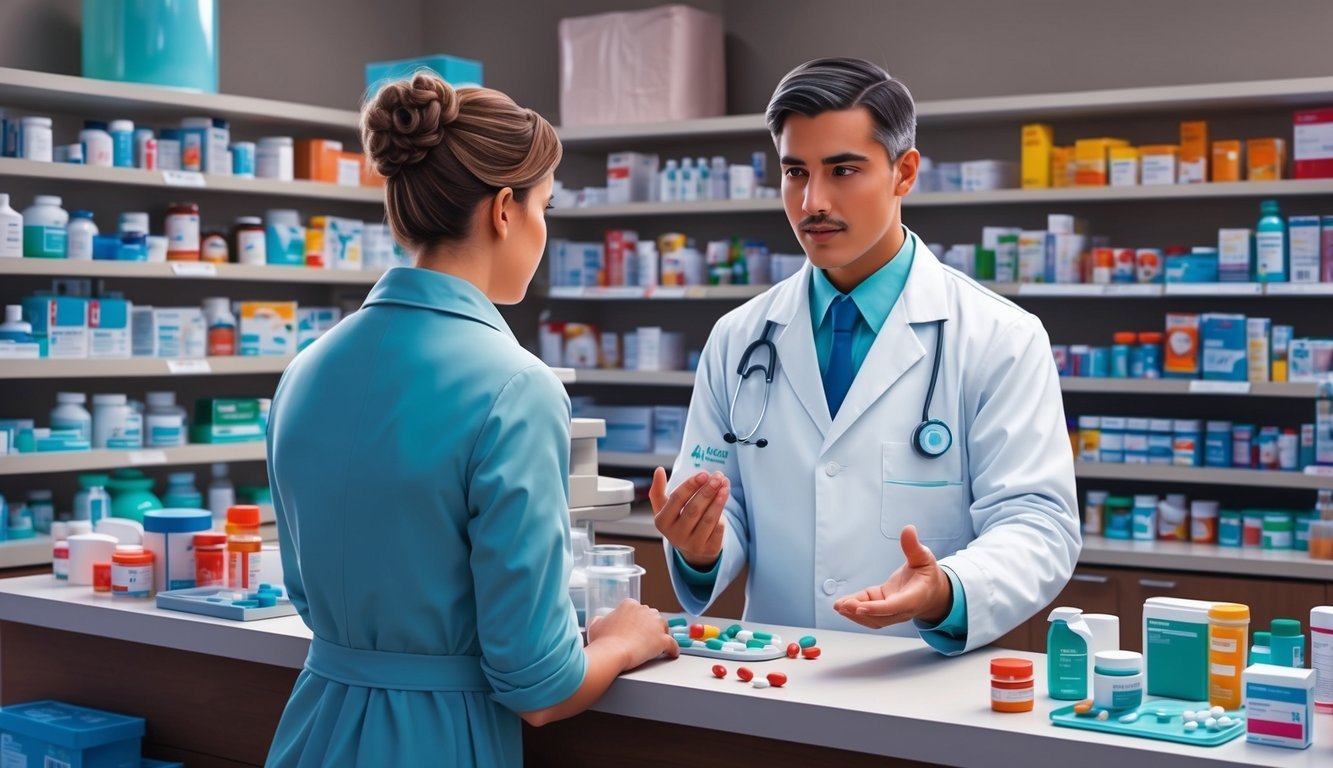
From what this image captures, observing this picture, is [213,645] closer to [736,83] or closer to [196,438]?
[196,438]

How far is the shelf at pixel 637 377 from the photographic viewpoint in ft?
16.9

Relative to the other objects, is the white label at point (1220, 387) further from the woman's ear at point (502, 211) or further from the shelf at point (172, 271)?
the woman's ear at point (502, 211)

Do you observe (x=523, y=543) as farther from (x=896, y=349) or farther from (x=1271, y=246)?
(x=1271, y=246)

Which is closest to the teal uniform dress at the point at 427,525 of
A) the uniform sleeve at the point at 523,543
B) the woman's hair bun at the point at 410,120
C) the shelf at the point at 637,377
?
the uniform sleeve at the point at 523,543

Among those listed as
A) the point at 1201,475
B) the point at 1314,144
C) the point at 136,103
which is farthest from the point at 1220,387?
the point at 136,103

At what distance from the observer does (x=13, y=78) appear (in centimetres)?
420

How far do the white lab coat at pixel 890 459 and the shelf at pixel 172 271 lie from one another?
2.51 metres

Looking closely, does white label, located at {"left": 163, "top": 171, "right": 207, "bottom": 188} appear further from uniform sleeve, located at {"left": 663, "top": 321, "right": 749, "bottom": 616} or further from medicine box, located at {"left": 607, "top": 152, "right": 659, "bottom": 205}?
uniform sleeve, located at {"left": 663, "top": 321, "right": 749, "bottom": 616}

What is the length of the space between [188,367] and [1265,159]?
3474mm

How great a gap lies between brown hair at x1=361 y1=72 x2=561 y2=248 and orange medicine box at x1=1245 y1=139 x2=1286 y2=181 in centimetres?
310

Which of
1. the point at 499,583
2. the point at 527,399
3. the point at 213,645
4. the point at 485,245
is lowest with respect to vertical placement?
the point at 213,645

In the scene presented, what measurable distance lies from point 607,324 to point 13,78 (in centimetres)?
253

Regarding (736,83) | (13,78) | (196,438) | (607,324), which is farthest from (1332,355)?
(13,78)

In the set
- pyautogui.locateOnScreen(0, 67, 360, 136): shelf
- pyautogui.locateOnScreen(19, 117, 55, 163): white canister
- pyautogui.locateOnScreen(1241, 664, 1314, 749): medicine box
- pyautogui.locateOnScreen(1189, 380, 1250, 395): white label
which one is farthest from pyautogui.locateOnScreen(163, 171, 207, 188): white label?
pyautogui.locateOnScreen(1241, 664, 1314, 749): medicine box
